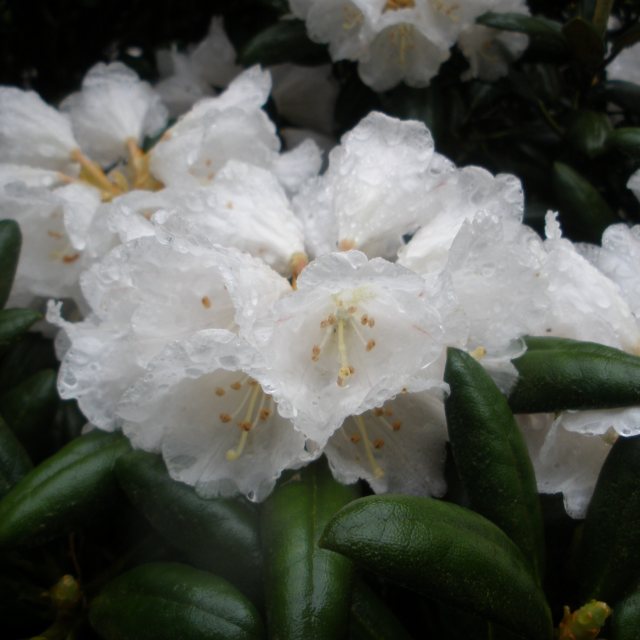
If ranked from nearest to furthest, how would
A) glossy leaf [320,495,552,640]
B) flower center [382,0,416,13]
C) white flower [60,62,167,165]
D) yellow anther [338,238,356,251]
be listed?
glossy leaf [320,495,552,640], yellow anther [338,238,356,251], flower center [382,0,416,13], white flower [60,62,167,165]

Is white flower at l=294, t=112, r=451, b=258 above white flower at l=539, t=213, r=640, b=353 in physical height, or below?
above

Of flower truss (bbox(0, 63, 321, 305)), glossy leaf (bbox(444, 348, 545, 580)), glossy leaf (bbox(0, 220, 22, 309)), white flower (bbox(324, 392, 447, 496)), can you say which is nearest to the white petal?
flower truss (bbox(0, 63, 321, 305))

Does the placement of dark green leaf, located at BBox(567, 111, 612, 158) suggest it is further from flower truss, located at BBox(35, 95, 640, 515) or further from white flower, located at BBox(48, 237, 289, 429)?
white flower, located at BBox(48, 237, 289, 429)

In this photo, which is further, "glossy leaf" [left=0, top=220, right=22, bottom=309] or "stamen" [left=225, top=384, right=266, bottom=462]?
"glossy leaf" [left=0, top=220, right=22, bottom=309]

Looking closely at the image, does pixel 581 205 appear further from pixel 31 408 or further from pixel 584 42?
pixel 31 408

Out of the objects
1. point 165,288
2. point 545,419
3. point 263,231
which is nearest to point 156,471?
point 165,288

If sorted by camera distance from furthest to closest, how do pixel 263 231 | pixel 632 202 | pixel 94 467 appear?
pixel 632 202, pixel 263 231, pixel 94 467

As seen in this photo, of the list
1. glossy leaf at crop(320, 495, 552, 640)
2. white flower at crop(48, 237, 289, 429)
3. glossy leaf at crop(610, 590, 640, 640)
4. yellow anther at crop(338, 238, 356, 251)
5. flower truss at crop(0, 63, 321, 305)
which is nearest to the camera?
glossy leaf at crop(320, 495, 552, 640)

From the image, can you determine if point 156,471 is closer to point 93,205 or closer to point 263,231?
point 263,231

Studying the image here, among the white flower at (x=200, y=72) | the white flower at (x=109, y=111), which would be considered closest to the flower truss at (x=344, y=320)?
the white flower at (x=109, y=111)
